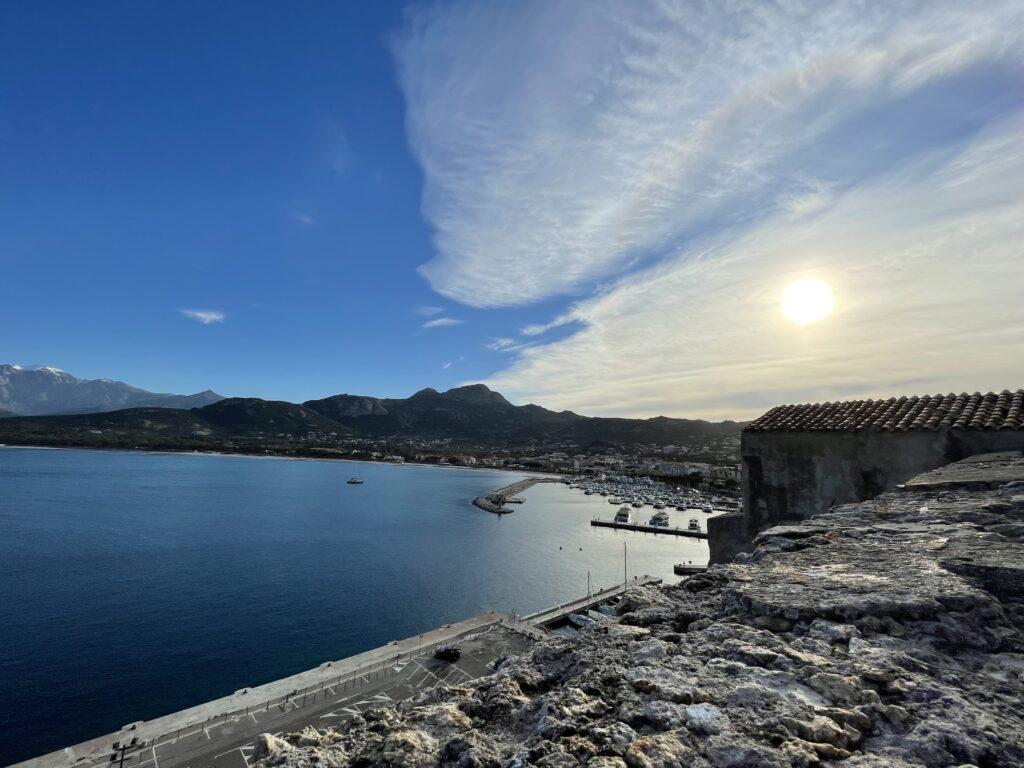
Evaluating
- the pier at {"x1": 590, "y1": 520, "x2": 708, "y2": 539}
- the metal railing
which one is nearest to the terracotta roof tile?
the metal railing

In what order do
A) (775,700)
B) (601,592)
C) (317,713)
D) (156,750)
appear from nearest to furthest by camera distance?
1. (775,700)
2. (156,750)
3. (317,713)
4. (601,592)

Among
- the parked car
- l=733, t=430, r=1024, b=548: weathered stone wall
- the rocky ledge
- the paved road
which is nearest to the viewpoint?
the rocky ledge

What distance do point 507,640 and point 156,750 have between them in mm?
18806

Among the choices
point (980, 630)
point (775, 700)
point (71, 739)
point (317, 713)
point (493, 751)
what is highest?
point (980, 630)

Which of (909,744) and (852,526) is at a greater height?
(852,526)

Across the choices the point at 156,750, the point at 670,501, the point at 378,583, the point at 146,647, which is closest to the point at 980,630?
the point at 156,750

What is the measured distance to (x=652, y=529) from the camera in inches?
3278

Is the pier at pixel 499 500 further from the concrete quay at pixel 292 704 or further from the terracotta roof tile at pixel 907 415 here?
the terracotta roof tile at pixel 907 415

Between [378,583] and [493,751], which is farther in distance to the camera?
[378,583]

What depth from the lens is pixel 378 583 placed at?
4791 centimetres

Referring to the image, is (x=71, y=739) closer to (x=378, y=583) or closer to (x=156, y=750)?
(x=156, y=750)

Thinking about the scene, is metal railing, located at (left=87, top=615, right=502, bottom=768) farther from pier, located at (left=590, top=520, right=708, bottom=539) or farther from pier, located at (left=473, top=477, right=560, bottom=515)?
pier, located at (left=473, top=477, right=560, bottom=515)

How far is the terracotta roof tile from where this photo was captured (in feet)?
30.1

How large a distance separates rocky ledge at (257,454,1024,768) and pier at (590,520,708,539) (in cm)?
8291
